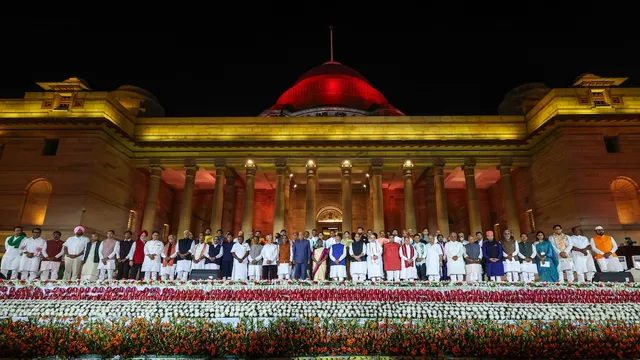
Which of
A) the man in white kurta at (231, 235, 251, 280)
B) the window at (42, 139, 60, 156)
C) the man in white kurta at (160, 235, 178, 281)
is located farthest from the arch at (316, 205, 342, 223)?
the man in white kurta at (160, 235, 178, 281)

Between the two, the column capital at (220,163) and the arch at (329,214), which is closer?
the column capital at (220,163)

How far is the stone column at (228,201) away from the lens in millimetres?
31359

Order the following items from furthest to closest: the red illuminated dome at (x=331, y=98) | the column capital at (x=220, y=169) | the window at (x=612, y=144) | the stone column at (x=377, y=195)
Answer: the red illuminated dome at (x=331, y=98) < the column capital at (x=220, y=169) < the stone column at (x=377, y=195) < the window at (x=612, y=144)

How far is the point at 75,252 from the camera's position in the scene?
15539 mm

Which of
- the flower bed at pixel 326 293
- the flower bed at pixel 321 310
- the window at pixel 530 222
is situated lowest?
the flower bed at pixel 321 310

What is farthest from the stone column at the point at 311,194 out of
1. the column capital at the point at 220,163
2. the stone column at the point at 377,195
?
the column capital at the point at 220,163

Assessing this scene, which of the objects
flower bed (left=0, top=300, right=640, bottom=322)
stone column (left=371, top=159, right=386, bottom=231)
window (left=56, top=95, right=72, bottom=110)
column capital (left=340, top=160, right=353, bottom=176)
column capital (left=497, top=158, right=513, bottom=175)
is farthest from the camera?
column capital (left=340, top=160, right=353, bottom=176)

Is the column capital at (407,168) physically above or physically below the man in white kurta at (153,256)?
above

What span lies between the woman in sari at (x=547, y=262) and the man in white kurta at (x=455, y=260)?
2779 mm

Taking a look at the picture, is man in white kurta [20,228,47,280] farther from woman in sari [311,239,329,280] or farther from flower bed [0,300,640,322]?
woman in sari [311,239,329,280]

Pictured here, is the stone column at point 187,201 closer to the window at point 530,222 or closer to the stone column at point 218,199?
the stone column at point 218,199

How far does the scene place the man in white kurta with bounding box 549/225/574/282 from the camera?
14.5 metres

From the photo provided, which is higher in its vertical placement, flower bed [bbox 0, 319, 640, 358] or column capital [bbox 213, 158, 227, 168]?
column capital [bbox 213, 158, 227, 168]

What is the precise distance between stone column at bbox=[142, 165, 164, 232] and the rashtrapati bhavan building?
0.33 ft
